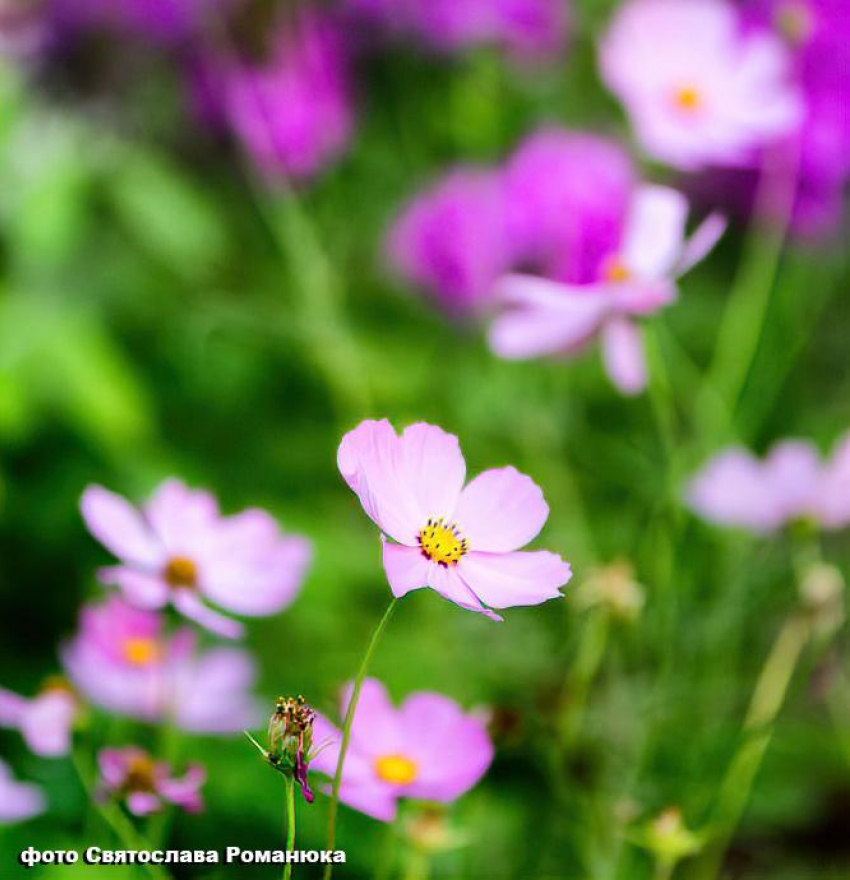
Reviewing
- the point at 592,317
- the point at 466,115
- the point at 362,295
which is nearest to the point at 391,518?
the point at 592,317

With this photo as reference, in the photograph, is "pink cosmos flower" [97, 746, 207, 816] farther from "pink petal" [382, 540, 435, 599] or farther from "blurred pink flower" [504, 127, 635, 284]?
"blurred pink flower" [504, 127, 635, 284]

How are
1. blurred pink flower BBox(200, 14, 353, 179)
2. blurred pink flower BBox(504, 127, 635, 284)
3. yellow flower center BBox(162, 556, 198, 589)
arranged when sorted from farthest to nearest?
blurred pink flower BBox(200, 14, 353, 179), blurred pink flower BBox(504, 127, 635, 284), yellow flower center BBox(162, 556, 198, 589)

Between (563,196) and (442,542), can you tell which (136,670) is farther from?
(563,196)

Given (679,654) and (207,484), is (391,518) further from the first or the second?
(207,484)

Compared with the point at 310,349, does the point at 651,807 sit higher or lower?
lower

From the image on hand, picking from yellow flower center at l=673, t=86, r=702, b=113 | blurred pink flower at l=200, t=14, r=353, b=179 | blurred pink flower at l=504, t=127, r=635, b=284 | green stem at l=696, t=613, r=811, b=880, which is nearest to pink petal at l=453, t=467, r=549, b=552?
green stem at l=696, t=613, r=811, b=880

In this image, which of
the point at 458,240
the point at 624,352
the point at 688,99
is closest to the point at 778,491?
the point at 624,352
